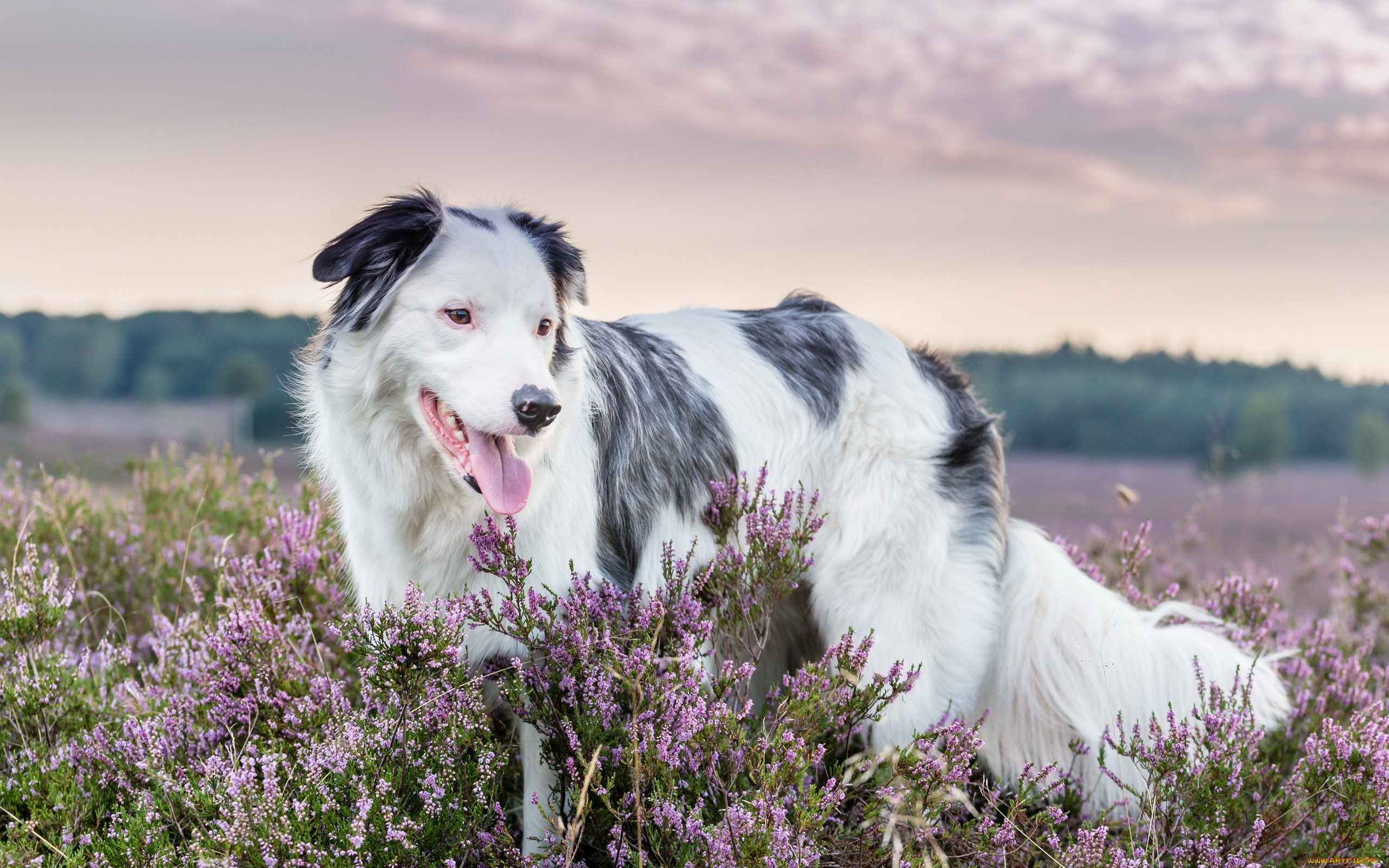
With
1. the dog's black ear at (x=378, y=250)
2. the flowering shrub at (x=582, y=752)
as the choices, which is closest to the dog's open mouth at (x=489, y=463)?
the flowering shrub at (x=582, y=752)

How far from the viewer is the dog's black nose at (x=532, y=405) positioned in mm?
2615

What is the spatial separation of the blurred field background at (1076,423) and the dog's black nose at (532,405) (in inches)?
43.0

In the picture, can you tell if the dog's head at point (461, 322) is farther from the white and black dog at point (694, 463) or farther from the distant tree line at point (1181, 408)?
the distant tree line at point (1181, 408)

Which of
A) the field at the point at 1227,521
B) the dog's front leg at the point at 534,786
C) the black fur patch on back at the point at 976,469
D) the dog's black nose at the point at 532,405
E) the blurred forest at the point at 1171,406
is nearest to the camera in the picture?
the dog's black nose at the point at 532,405

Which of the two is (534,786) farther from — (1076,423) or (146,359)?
(146,359)

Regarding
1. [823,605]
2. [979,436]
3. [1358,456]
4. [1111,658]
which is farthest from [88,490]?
[1358,456]

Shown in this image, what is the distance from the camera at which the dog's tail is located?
3461 millimetres

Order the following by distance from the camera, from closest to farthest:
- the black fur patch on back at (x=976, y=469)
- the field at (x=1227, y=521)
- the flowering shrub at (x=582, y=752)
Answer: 1. the flowering shrub at (x=582, y=752)
2. the black fur patch on back at (x=976, y=469)
3. the field at (x=1227, y=521)

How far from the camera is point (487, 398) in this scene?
8.73 feet

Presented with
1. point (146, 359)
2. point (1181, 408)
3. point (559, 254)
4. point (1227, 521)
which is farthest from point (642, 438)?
point (146, 359)

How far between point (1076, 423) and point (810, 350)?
22.8m

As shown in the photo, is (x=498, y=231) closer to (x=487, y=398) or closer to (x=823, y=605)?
(x=487, y=398)

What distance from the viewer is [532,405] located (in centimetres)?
262

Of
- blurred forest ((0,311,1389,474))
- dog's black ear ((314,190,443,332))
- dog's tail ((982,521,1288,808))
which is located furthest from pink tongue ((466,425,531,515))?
blurred forest ((0,311,1389,474))
